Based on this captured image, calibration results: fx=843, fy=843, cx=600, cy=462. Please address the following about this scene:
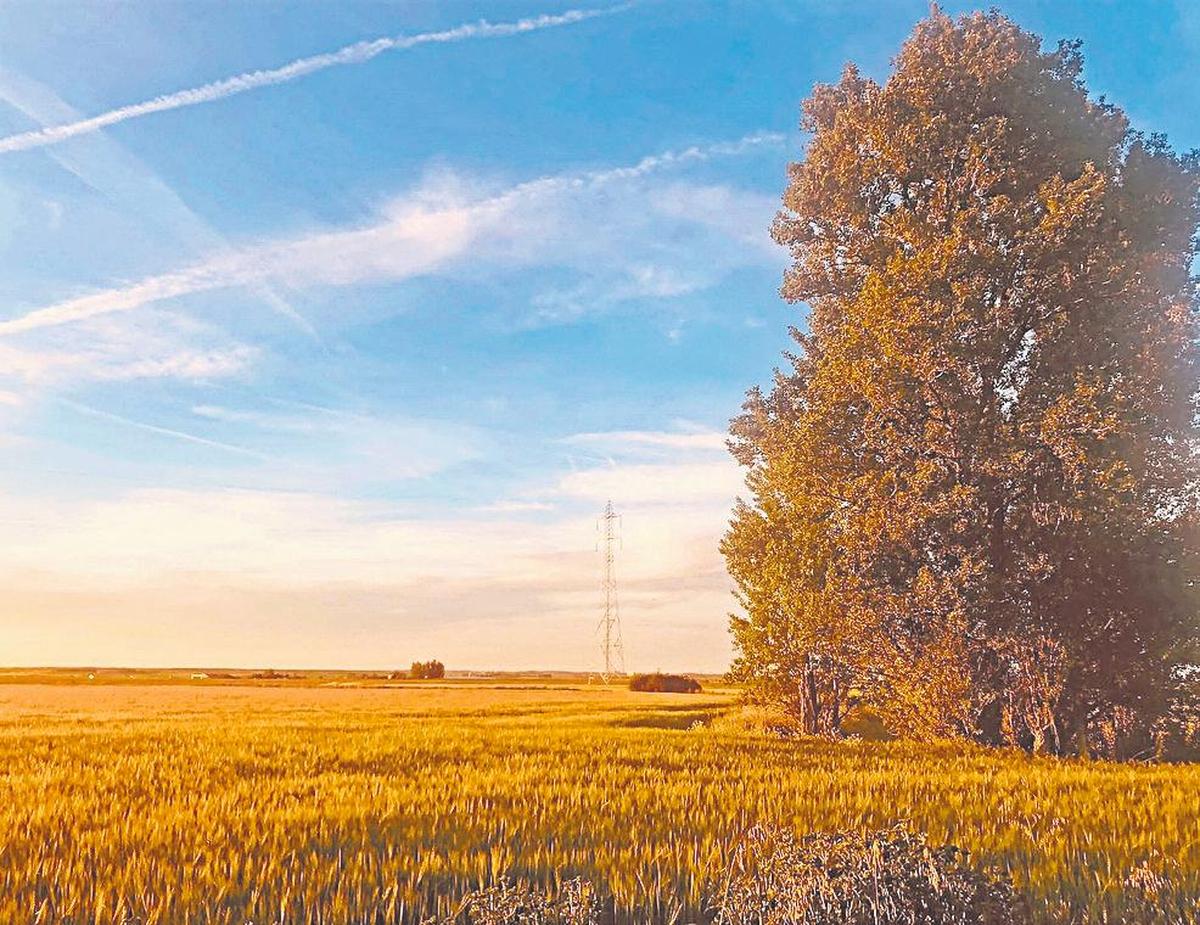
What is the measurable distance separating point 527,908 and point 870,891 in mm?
1732

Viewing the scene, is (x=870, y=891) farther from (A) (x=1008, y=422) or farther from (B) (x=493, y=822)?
(A) (x=1008, y=422)

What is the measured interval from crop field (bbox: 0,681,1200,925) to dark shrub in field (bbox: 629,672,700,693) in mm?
73484

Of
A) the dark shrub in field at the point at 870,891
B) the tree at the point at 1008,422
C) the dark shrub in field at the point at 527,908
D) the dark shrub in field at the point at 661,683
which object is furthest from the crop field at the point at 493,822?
the dark shrub in field at the point at 661,683

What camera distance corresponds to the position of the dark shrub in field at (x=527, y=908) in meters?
4.12

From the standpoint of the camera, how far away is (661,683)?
86688 mm

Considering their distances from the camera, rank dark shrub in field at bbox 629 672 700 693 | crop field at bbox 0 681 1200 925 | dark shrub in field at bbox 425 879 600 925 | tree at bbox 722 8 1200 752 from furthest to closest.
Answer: dark shrub in field at bbox 629 672 700 693
tree at bbox 722 8 1200 752
crop field at bbox 0 681 1200 925
dark shrub in field at bbox 425 879 600 925

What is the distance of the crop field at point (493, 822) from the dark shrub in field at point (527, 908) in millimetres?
289

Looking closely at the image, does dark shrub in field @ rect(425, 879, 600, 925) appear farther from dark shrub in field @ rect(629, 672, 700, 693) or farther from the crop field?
dark shrub in field @ rect(629, 672, 700, 693)

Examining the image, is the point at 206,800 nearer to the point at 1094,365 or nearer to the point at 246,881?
the point at 246,881

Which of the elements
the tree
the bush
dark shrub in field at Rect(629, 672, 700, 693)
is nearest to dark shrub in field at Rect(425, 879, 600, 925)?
the tree

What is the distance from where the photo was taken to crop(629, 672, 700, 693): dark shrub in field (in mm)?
86188

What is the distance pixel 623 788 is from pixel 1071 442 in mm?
12398

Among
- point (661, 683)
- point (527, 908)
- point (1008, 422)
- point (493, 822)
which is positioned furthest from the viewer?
point (661, 683)

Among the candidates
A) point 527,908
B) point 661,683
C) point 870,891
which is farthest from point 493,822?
point 661,683
